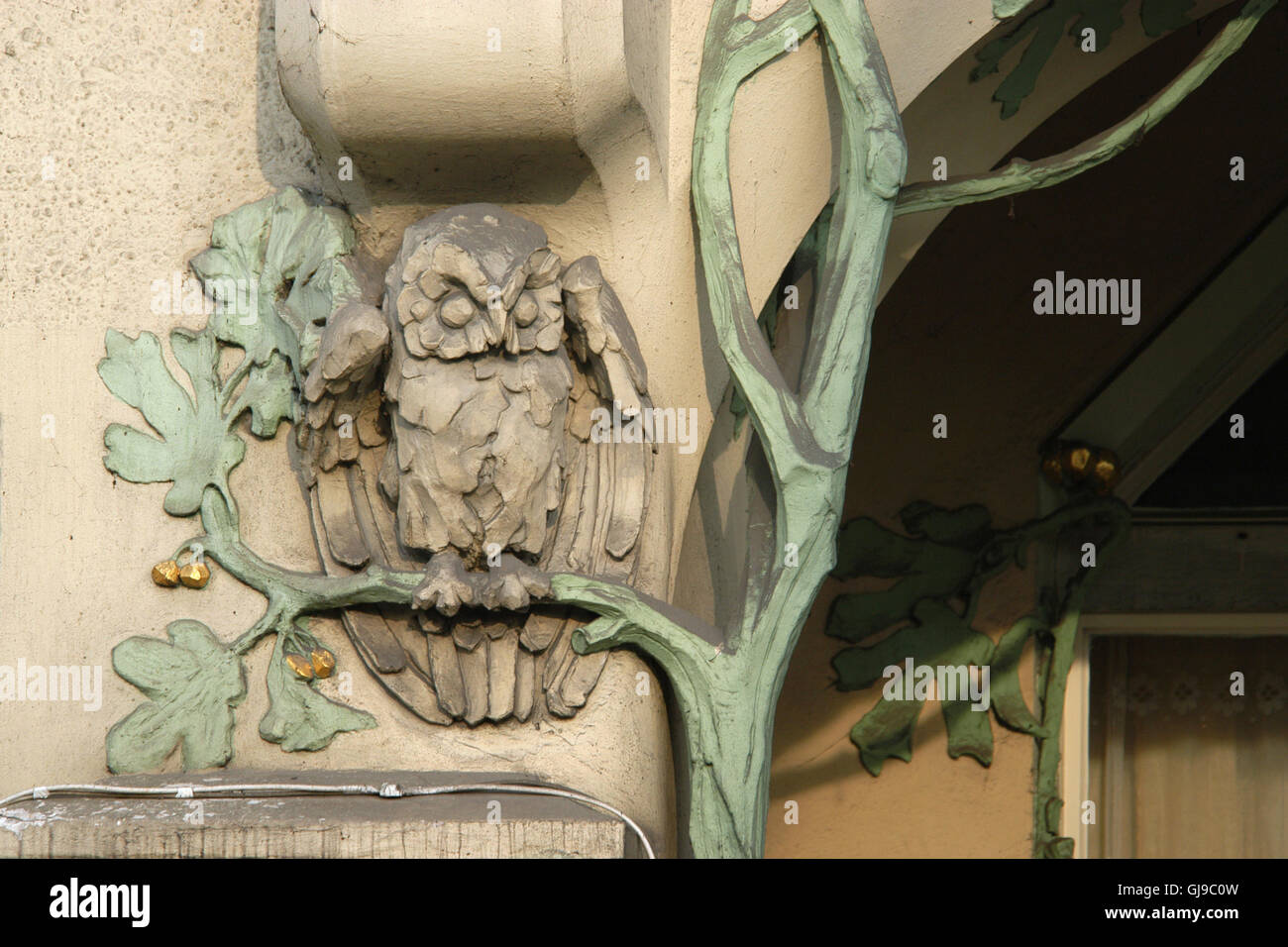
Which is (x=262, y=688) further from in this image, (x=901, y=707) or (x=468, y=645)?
(x=901, y=707)

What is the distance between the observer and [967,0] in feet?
7.74

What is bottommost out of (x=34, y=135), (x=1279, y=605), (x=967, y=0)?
(x=1279, y=605)

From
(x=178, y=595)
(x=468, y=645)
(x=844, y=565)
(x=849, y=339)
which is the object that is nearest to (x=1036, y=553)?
(x=844, y=565)

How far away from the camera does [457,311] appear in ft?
7.08

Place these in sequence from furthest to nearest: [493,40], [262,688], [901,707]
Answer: [901,707]
[262,688]
[493,40]

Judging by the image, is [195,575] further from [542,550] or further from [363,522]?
[542,550]

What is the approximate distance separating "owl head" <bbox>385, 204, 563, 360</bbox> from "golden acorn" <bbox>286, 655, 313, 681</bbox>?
0.39m

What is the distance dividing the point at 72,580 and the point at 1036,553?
176 centimetres

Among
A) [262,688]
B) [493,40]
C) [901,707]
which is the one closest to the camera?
[493,40]

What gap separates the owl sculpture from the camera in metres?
2.16

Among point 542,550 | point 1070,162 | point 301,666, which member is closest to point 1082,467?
point 1070,162

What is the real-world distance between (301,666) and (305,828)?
271 mm

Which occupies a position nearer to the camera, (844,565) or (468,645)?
(468,645)

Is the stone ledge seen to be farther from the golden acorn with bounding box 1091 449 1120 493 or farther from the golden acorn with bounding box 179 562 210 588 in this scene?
the golden acorn with bounding box 1091 449 1120 493
